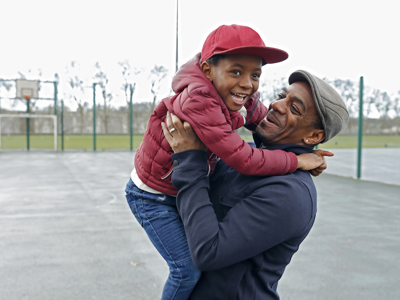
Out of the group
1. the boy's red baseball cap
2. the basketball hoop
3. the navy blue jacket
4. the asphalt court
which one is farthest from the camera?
the basketball hoop

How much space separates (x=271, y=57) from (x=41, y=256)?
12.9 feet

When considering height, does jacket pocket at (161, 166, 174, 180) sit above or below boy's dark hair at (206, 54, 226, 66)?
below

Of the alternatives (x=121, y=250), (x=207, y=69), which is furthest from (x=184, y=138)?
(x=121, y=250)

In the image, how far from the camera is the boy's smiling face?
5.44ft

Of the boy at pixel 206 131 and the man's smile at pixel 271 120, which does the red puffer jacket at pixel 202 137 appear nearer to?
the boy at pixel 206 131

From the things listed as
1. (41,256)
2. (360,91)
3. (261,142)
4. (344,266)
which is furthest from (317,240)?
(360,91)

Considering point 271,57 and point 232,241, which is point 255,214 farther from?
point 271,57

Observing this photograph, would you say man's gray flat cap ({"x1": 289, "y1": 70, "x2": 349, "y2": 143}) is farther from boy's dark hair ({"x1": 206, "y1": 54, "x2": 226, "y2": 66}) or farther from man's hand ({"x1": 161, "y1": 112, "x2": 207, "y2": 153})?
man's hand ({"x1": 161, "y1": 112, "x2": 207, "y2": 153})

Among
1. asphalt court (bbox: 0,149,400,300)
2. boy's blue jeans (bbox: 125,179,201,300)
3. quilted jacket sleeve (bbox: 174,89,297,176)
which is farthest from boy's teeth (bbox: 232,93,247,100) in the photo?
asphalt court (bbox: 0,149,400,300)

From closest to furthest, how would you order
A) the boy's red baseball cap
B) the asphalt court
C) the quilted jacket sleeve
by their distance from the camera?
1. the quilted jacket sleeve
2. the boy's red baseball cap
3. the asphalt court

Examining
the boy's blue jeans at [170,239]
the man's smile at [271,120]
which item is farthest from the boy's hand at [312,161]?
the boy's blue jeans at [170,239]

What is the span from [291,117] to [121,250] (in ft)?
12.4

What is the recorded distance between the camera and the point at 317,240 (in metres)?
5.32

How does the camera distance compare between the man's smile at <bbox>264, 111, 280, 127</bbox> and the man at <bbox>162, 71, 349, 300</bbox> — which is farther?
the man's smile at <bbox>264, 111, 280, 127</bbox>
